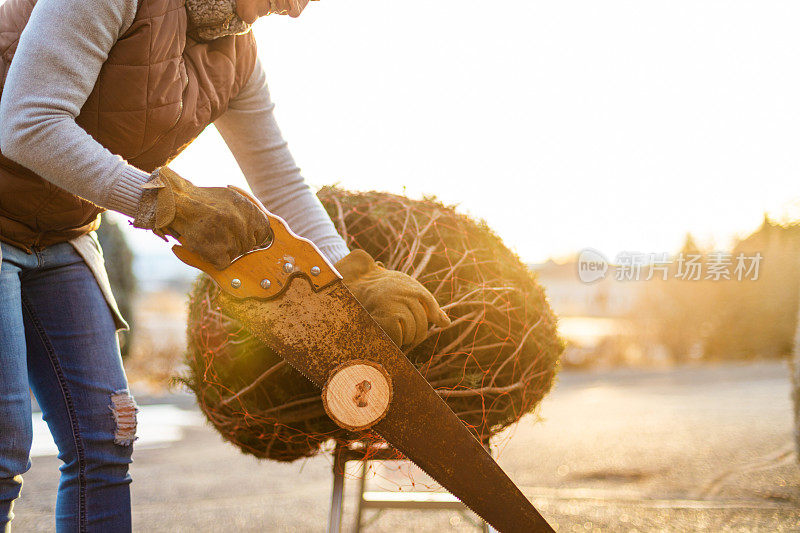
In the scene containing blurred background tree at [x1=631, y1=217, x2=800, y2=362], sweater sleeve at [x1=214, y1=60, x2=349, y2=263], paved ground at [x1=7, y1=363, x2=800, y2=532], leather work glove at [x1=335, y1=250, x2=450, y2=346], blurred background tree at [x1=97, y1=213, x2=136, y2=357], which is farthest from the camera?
blurred background tree at [x1=631, y1=217, x2=800, y2=362]

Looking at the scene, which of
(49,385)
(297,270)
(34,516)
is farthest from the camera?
(34,516)

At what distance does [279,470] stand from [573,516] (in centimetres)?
234

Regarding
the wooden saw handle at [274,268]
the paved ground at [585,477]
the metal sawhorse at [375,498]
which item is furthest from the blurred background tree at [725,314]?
the wooden saw handle at [274,268]

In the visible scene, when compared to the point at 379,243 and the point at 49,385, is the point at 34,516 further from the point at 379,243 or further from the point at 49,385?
the point at 379,243

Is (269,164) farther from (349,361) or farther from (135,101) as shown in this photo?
(349,361)

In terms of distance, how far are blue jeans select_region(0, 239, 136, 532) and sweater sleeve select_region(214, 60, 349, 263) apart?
47cm

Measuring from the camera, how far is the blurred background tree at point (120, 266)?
22.9ft

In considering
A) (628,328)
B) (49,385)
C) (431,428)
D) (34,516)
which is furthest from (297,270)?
(628,328)

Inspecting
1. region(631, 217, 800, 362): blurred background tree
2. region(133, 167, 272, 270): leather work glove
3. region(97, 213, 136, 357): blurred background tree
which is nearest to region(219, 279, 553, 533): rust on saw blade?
region(133, 167, 272, 270): leather work glove

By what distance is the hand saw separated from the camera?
3.81ft

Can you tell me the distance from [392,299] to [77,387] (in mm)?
730

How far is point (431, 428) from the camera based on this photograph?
1.25 m

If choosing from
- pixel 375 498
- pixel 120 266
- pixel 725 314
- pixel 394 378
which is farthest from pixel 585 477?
pixel 120 266

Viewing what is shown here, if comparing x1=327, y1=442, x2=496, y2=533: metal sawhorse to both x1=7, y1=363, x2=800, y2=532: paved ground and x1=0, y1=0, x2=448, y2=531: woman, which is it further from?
x1=0, y1=0, x2=448, y2=531: woman
